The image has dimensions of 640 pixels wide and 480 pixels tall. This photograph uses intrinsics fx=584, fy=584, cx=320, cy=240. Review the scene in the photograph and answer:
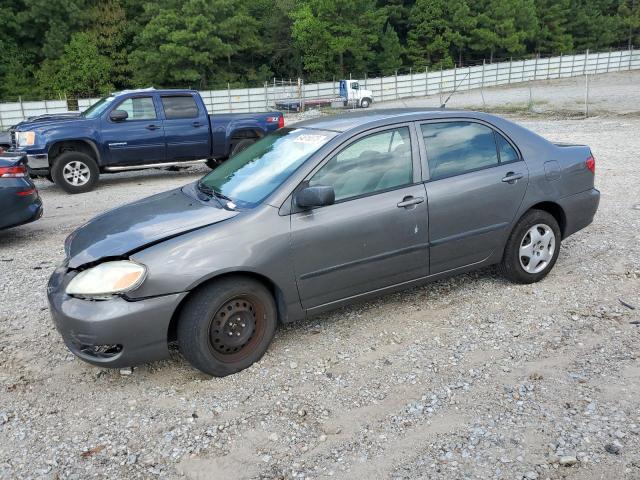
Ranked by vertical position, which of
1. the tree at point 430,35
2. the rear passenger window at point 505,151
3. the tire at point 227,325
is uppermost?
the tree at point 430,35

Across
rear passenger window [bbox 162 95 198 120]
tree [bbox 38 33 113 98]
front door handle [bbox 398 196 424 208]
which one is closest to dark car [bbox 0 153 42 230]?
rear passenger window [bbox 162 95 198 120]

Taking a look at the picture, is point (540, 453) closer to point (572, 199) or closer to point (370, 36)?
point (572, 199)

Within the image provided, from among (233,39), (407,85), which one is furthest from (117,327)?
(233,39)

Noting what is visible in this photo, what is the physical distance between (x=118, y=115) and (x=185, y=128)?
4.21 feet

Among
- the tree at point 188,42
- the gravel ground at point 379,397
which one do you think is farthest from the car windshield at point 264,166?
the tree at point 188,42

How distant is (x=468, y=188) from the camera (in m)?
4.61

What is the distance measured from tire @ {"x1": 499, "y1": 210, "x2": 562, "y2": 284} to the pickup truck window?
27.1 feet

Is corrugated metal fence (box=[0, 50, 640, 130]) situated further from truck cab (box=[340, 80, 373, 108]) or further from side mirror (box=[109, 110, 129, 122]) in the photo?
side mirror (box=[109, 110, 129, 122])

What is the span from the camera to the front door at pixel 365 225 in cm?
398

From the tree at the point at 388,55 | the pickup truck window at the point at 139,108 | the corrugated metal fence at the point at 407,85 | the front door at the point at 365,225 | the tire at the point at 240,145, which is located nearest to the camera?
the front door at the point at 365,225

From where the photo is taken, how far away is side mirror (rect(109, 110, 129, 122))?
35.4 feet

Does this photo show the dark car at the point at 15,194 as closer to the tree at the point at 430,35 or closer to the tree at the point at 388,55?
the tree at the point at 388,55

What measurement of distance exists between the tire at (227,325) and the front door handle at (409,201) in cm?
120

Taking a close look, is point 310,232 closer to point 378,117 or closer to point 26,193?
point 378,117
